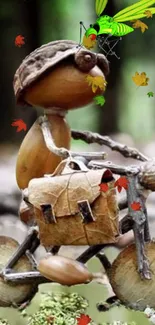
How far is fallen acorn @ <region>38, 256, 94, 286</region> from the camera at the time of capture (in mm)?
1126

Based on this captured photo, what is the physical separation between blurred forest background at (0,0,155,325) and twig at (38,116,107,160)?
13 centimetres

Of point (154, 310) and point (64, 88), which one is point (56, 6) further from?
point (154, 310)

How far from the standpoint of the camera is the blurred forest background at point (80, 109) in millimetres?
1399

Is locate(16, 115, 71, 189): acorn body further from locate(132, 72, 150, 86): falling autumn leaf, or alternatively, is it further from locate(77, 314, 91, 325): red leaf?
locate(77, 314, 91, 325): red leaf

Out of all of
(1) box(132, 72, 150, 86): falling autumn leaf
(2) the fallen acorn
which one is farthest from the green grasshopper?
(2) the fallen acorn

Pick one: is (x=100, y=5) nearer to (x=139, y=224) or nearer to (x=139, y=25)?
(x=139, y=25)

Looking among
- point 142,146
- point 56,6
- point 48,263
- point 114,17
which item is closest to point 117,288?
point 48,263

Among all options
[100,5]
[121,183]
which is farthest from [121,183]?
[100,5]

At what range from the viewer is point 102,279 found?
1.38 meters

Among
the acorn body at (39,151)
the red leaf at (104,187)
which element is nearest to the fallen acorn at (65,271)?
the red leaf at (104,187)

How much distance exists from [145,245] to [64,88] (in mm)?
437

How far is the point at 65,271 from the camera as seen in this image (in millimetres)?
1126

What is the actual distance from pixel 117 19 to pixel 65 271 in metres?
0.61

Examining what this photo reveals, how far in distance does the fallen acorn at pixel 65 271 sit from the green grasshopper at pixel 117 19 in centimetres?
55
